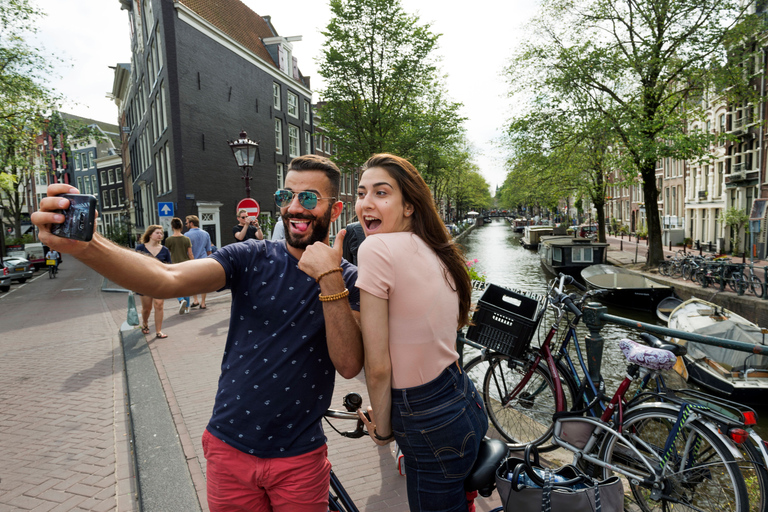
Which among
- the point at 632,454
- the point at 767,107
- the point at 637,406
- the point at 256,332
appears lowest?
the point at 632,454

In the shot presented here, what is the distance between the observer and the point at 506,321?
3.16 meters

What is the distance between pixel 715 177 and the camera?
29.7 m

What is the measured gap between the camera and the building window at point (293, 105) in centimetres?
3070

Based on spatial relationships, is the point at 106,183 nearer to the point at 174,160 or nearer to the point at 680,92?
the point at 174,160

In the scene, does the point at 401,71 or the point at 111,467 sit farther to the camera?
the point at 401,71

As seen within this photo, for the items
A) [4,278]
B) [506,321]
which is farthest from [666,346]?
[4,278]

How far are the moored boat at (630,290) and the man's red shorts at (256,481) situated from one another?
14.1 meters

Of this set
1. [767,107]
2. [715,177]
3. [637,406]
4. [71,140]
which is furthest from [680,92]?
[71,140]

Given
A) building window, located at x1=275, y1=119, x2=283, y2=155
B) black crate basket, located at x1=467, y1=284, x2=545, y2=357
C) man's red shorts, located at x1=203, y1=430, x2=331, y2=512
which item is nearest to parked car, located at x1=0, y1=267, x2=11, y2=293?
building window, located at x1=275, y1=119, x2=283, y2=155

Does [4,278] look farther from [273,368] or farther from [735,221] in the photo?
[735,221]

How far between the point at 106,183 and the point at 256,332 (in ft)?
166

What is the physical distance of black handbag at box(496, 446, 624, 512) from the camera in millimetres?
1454

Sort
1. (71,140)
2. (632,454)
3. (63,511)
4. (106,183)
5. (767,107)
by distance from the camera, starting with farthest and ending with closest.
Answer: (106,183) → (767,107) → (71,140) → (63,511) → (632,454)

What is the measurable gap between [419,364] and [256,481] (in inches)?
26.5
